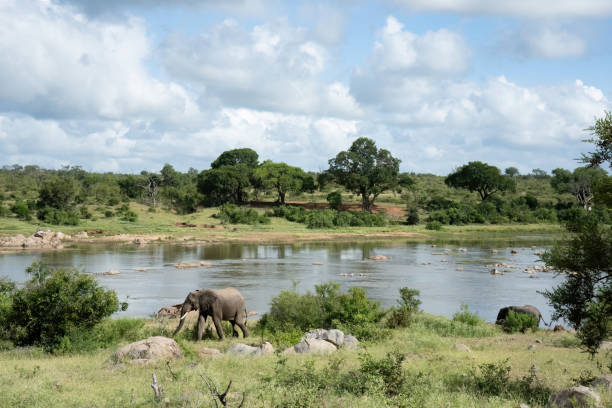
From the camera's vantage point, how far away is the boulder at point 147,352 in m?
11.6

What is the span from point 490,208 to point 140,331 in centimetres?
6717

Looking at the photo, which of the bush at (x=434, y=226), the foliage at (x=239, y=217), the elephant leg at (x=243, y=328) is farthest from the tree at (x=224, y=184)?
the elephant leg at (x=243, y=328)

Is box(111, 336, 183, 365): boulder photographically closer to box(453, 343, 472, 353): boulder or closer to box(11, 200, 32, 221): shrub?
box(453, 343, 472, 353): boulder

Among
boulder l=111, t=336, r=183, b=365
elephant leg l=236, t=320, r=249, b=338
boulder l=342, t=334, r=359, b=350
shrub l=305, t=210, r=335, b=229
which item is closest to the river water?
elephant leg l=236, t=320, r=249, b=338

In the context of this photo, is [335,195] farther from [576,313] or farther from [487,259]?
[576,313]

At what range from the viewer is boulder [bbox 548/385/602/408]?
793cm

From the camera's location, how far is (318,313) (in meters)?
17.8

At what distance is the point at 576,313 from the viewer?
9.62 m

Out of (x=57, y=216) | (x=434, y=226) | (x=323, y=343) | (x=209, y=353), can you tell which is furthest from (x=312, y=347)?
(x=434, y=226)

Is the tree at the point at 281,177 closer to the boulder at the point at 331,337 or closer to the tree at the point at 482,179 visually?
the tree at the point at 482,179

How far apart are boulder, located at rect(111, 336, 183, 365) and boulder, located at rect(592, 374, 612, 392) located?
328 inches

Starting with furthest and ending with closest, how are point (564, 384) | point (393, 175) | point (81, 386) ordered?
point (393, 175)
point (564, 384)
point (81, 386)

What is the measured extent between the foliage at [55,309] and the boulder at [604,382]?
11414 mm

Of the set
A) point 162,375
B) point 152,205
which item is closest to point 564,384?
point 162,375
